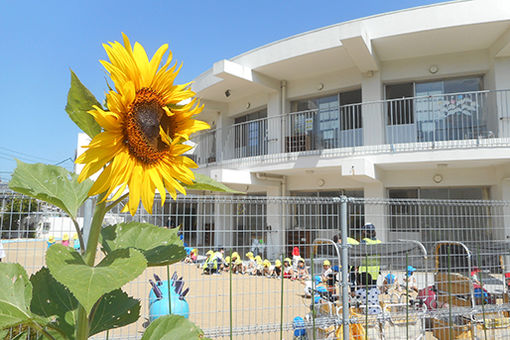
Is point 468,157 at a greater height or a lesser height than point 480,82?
lesser

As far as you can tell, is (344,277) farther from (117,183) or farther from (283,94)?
(283,94)

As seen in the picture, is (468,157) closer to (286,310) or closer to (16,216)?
(286,310)

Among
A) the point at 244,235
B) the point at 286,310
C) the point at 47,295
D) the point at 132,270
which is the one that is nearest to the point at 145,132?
the point at 132,270

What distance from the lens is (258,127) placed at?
14.8m

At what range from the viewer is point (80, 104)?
29.4 inches

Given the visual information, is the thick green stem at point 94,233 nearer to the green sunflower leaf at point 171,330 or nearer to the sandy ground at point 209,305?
the green sunflower leaf at point 171,330

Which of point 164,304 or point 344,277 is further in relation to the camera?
point 164,304

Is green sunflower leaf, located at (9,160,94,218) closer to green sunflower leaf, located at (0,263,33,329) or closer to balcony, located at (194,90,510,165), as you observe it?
green sunflower leaf, located at (0,263,33,329)

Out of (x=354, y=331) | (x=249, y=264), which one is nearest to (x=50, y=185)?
(x=354, y=331)

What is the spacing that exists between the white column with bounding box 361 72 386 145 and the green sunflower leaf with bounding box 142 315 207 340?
1126 centimetres

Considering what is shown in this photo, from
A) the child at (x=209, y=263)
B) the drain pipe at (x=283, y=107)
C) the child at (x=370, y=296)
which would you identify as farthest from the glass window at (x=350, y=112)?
the child at (x=209, y=263)

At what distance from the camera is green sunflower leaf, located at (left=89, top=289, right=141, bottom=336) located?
37.0 inches

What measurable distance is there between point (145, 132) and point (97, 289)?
0.37 m

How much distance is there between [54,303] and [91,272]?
1.22 feet
